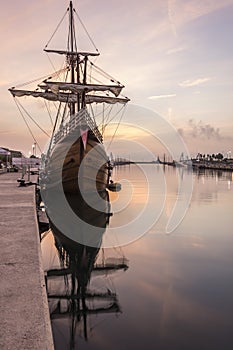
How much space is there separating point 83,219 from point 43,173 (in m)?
13.0

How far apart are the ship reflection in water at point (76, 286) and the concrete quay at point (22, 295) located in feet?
4.49

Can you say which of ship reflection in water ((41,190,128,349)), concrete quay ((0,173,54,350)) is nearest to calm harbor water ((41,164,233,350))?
ship reflection in water ((41,190,128,349))

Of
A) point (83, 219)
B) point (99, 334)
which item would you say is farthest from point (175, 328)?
point (83, 219)

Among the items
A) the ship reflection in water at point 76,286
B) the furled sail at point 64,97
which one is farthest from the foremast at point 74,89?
the ship reflection in water at point 76,286

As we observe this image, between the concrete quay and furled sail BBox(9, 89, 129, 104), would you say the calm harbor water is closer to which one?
the concrete quay

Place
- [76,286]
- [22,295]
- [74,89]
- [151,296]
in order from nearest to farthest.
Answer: [22,295] < [151,296] < [76,286] < [74,89]

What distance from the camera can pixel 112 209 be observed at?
25.0 metres

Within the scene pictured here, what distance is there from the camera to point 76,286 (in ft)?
30.5

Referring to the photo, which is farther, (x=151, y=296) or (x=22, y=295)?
(x=151, y=296)

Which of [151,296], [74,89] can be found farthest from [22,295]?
[74,89]

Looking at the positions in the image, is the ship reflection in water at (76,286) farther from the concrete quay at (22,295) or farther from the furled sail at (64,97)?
the furled sail at (64,97)

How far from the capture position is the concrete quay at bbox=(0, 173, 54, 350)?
3920mm

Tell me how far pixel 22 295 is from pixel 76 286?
4.40m

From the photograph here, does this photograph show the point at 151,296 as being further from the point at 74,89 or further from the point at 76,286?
the point at 74,89
